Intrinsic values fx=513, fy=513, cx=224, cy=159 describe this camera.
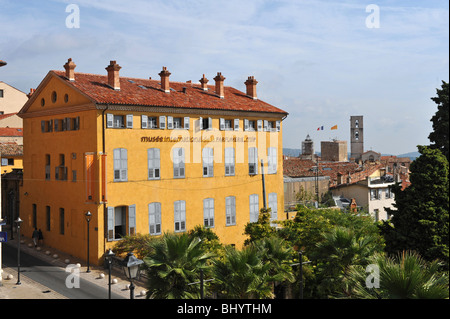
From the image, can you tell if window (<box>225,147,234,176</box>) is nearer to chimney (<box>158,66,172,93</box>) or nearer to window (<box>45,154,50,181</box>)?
chimney (<box>158,66,172,93</box>)

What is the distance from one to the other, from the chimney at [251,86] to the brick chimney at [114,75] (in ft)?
41.8

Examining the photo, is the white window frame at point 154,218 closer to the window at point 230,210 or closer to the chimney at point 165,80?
the window at point 230,210

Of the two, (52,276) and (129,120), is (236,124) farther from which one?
(52,276)

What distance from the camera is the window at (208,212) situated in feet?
124

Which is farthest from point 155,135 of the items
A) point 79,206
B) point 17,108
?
point 17,108

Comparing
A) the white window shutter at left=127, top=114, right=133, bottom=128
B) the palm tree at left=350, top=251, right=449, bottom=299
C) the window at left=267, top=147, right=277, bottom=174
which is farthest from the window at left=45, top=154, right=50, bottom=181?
the palm tree at left=350, top=251, right=449, bottom=299

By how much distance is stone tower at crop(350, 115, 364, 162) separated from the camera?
139500 millimetres

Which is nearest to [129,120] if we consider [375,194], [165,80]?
[165,80]

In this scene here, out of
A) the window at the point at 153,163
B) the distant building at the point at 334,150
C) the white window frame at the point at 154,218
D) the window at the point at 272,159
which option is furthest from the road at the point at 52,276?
the distant building at the point at 334,150

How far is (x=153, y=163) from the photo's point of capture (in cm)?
3531

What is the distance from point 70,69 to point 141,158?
766 centimetres

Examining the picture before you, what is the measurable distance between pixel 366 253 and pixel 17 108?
186 feet

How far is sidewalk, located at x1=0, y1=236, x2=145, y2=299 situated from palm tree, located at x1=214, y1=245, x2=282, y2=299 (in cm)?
952
